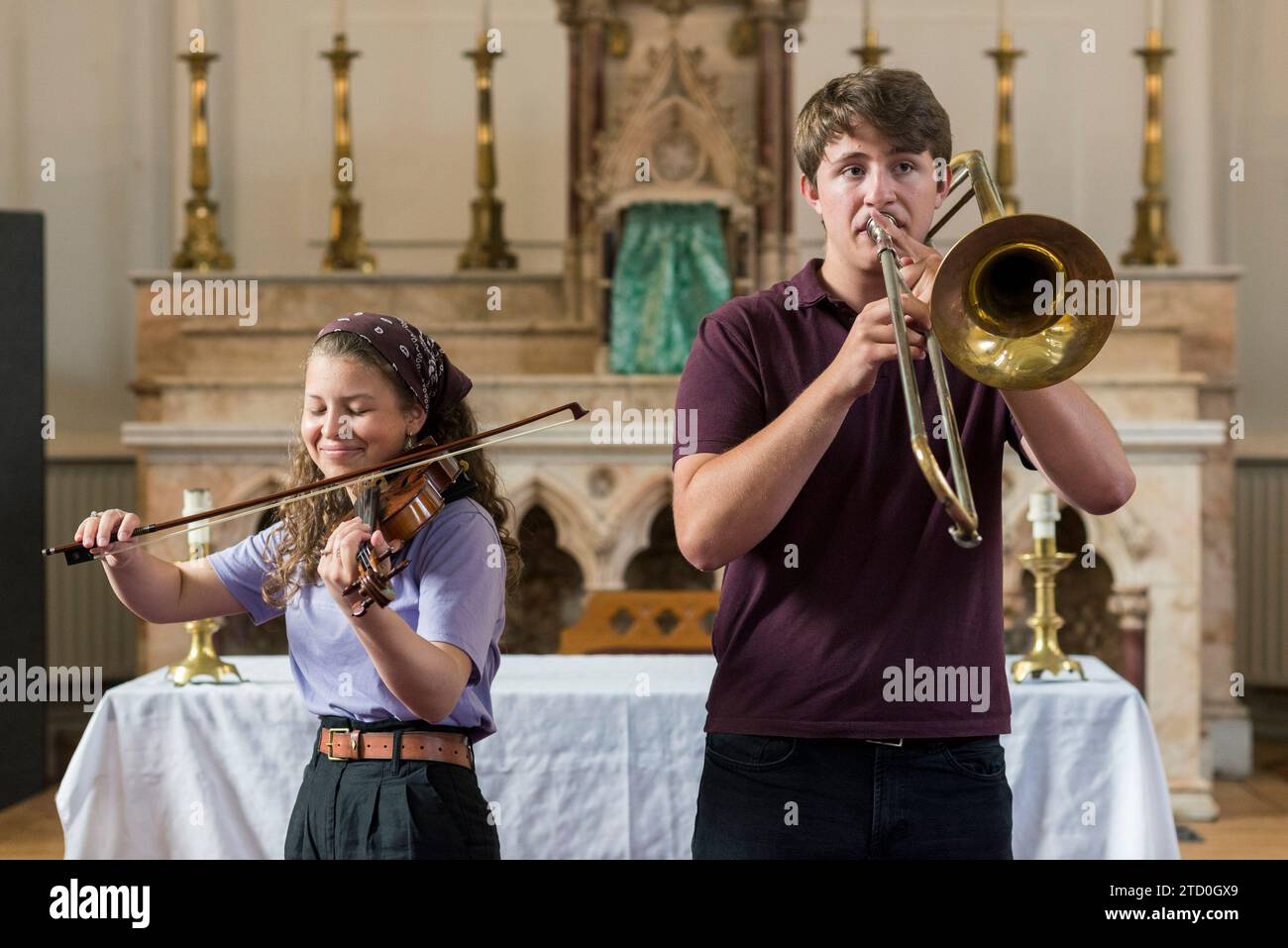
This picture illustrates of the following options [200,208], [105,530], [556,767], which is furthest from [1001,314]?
[200,208]

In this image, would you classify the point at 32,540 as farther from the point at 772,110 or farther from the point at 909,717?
the point at 909,717

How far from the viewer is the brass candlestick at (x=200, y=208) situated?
5871 millimetres

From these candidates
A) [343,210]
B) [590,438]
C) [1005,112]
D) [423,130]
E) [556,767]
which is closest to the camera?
[556,767]

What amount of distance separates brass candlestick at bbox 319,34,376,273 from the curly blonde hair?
13.3ft

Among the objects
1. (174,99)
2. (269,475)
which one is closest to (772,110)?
(269,475)

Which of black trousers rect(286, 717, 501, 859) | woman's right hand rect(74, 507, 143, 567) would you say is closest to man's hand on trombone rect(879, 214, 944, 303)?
black trousers rect(286, 717, 501, 859)

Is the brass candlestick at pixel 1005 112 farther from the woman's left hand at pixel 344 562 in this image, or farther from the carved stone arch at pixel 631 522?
the woman's left hand at pixel 344 562

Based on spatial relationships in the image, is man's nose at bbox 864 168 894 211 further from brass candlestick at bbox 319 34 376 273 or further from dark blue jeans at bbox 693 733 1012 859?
brass candlestick at bbox 319 34 376 273

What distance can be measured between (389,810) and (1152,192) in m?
5.07

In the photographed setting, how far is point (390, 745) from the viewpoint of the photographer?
1.84 m

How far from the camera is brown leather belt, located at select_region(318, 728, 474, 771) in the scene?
1.84m

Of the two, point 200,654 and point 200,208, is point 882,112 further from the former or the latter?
point 200,208

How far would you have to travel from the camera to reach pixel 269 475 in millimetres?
5277
